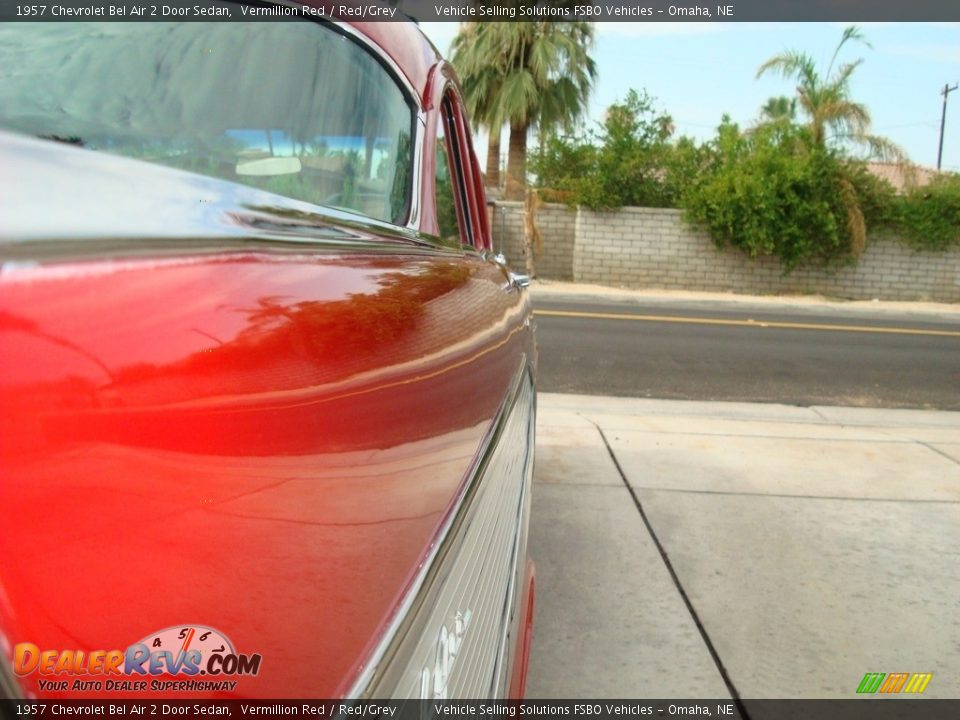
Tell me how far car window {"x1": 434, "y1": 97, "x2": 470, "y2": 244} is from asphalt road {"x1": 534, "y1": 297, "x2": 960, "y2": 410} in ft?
19.4

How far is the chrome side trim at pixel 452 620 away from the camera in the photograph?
0.82 meters

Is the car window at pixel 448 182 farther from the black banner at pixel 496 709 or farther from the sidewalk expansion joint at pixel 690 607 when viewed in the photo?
the sidewalk expansion joint at pixel 690 607

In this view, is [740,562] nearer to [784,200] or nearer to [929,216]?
[784,200]

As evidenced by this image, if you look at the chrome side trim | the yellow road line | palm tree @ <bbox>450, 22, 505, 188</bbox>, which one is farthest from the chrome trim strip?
palm tree @ <bbox>450, 22, 505, 188</bbox>

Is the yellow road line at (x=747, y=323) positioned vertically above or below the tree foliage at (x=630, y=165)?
below

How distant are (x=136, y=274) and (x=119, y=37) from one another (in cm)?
116

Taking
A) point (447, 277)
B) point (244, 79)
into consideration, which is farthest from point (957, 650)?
point (244, 79)

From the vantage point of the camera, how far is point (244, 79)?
1.55 metres

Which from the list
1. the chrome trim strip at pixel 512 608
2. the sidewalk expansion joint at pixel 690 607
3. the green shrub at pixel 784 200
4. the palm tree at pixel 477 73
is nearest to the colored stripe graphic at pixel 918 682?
the sidewalk expansion joint at pixel 690 607

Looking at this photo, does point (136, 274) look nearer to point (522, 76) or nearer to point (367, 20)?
point (367, 20)

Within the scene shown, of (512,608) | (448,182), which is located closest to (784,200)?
(448,182)

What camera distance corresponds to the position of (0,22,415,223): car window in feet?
4.59

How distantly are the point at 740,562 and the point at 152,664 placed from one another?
3823 mm

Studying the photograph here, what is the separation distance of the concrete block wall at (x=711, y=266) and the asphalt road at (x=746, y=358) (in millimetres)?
5688
